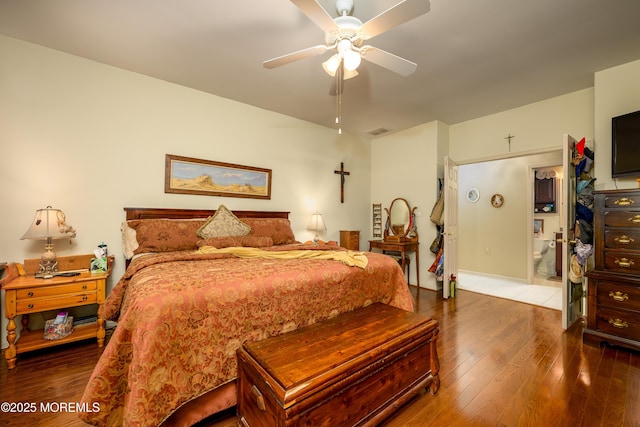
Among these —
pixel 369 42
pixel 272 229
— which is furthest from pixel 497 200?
pixel 272 229

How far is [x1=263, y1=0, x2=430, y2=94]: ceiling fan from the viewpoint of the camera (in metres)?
1.47

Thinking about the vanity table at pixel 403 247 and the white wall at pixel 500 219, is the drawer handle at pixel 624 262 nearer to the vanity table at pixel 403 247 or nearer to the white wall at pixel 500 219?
the vanity table at pixel 403 247

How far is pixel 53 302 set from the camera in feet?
6.87

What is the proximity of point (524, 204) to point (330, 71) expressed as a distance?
4.65 metres

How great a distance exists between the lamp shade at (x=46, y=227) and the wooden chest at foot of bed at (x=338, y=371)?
206cm

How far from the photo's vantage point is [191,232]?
9.18 ft

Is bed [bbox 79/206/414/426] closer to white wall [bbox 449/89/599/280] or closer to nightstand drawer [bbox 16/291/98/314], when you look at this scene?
nightstand drawer [bbox 16/291/98/314]

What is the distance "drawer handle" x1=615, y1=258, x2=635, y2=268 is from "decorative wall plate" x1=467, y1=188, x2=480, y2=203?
3.35m

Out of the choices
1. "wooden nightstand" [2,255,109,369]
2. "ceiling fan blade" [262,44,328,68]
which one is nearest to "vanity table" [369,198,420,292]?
"ceiling fan blade" [262,44,328,68]

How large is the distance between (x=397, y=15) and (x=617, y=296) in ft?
9.69

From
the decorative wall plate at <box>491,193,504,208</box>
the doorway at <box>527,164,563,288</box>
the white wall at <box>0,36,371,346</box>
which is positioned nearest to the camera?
the white wall at <box>0,36,371,346</box>

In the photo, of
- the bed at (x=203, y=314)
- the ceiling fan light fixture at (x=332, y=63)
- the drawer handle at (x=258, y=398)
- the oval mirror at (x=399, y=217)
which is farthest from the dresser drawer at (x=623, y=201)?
the drawer handle at (x=258, y=398)

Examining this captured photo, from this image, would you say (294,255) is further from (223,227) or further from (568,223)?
(568,223)

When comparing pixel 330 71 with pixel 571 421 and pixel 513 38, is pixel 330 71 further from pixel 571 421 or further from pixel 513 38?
pixel 571 421
